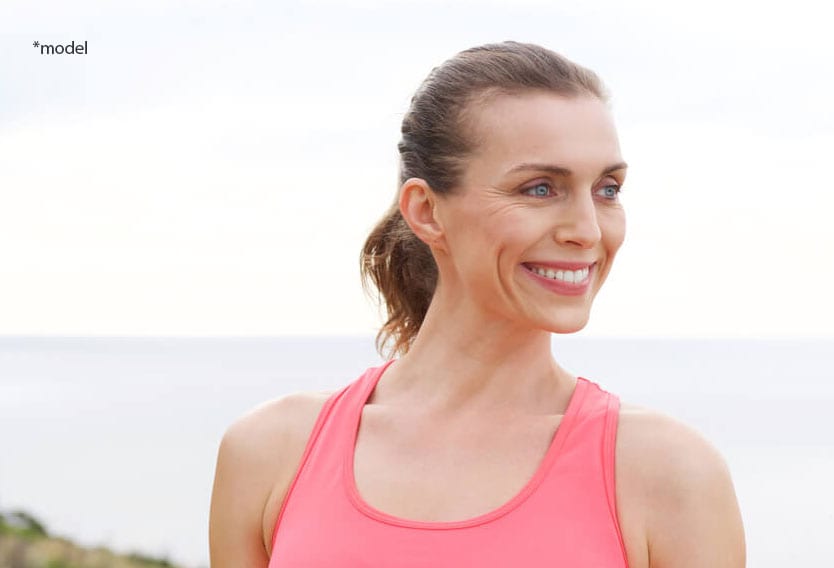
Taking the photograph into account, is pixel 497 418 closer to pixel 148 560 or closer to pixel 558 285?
pixel 558 285

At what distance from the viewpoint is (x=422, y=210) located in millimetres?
2248

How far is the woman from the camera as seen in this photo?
81.0 inches

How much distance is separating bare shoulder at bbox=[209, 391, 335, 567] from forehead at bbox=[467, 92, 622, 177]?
2.00ft

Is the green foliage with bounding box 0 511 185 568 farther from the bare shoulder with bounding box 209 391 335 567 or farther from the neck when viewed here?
the neck

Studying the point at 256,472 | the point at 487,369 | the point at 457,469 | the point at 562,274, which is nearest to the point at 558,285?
the point at 562,274

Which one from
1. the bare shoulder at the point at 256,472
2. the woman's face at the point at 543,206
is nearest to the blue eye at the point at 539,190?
the woman's face at the point at 543,206

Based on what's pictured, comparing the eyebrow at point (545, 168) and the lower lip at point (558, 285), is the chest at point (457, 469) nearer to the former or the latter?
the lower lip at point (558, 285)

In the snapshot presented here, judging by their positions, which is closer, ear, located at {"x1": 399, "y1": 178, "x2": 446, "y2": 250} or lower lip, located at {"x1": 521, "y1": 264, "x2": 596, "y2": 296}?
lower lip, located at {"x1": 521, "y1": 264, "x2": 596, "y2": 296}

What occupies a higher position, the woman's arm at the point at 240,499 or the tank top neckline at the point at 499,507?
the tank top neckline at the point at 499,507

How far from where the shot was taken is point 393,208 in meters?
2.53

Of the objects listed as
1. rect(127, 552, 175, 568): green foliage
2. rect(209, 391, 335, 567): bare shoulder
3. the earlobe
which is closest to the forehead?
the earlobe

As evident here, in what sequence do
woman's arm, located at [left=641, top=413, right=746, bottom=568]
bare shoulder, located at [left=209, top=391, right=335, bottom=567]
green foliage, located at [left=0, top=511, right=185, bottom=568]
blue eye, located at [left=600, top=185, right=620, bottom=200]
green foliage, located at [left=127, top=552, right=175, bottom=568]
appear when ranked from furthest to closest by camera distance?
green foliage, located at [left=127, top=552, right=175, bottom=568]
green foliage, located at [left=0, top=511, right=185, bottom=568]
bare shoulder, located at [left=209, top=391, right=335, bottom=567]
blue eye, located at [left=600, top=185, right=620, bottom=200]
woman's arm, located at [left=641, top=413, right=746, bottom=568]

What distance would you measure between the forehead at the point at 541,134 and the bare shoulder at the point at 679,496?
471 millimetres

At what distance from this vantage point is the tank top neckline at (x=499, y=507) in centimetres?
208
